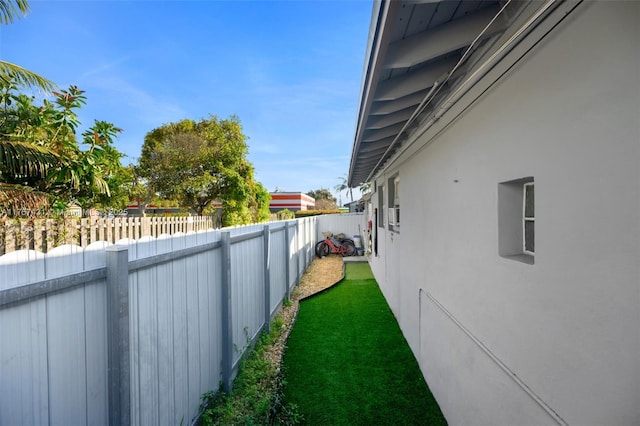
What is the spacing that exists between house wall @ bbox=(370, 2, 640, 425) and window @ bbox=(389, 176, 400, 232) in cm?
369

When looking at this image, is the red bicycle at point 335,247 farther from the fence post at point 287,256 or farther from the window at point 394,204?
the window at point 394,204

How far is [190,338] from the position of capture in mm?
2754

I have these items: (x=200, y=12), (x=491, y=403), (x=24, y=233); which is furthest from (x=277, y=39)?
(x=491, y=403)

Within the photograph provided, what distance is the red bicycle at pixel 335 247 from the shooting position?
1438 centimetres

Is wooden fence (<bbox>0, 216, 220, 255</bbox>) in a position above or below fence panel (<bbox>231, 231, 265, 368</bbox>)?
above

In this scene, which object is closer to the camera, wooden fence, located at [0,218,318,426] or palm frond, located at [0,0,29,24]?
wooden fence, located at [0,218,318,426]

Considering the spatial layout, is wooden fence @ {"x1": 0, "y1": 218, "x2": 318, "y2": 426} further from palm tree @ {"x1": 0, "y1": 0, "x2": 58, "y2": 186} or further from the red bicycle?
the red bicycle

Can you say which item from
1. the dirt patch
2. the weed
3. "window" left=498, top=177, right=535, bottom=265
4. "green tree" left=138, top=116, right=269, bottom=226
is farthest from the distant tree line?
"green tree" left=138, top=116, right=269, bottom=226

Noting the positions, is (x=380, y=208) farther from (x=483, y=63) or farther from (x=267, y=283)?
(x=483, y=63)

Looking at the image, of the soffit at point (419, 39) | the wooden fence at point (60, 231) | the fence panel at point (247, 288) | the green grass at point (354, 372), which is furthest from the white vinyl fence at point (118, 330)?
the soffit at point (419, 39)

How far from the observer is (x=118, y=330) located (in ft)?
5.82

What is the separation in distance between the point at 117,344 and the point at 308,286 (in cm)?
732

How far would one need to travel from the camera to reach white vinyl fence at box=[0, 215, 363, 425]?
1316mm

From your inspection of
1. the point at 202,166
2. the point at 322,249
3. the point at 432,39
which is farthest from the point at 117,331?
the point at 202,166
